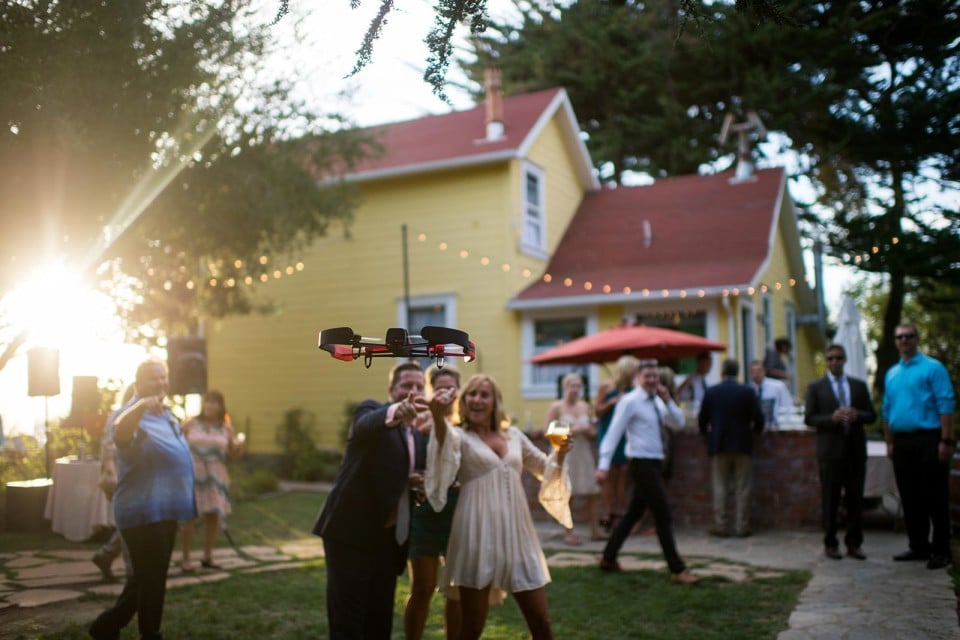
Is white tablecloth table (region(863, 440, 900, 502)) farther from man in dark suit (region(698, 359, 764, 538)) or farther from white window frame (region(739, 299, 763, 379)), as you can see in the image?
white window frame (region(739, 299, 763, 379))

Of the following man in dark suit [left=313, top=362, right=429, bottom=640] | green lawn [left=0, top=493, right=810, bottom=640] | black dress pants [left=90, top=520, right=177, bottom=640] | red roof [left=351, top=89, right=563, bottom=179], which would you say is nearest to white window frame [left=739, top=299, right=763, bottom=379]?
red roof [left=351, top=89, right=563, bottom=179]

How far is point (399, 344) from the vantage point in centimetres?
312

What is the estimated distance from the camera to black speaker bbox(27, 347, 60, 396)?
10383 mm

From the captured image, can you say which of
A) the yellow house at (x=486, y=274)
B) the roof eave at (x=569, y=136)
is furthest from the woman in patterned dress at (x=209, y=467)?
the roof eave at (x=569, y=136)

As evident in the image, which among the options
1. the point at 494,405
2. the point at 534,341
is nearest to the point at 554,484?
the point at 494,405

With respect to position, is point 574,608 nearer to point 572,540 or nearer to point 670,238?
point 572,540

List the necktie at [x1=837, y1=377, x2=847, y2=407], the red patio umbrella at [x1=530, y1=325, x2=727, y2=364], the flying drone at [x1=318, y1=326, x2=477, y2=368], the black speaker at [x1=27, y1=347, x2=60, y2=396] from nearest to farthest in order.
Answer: the flying drone at [x1=318, y1=326, x2=477, y2=368]
the necktie at [x1=837, y1=377, x2=847, y2=407]
the black speaker at [x1=27, y1=347, x2=60, y2=396]
the red patio umbrella at [x1=530, y1=325, x2=727, y2=364]

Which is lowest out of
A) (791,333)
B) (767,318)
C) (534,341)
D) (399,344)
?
(399,344)

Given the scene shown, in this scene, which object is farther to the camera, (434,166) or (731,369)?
(434,166)

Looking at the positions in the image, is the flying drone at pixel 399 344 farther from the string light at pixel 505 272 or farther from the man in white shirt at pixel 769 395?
the string light at pixel 505 272

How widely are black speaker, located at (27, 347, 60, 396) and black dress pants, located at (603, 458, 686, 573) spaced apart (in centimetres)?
684

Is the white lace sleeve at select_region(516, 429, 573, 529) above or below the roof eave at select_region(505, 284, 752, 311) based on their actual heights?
below

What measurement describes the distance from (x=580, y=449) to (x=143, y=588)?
577 centimetres

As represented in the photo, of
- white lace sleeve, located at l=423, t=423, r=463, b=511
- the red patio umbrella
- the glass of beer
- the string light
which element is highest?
the string light
